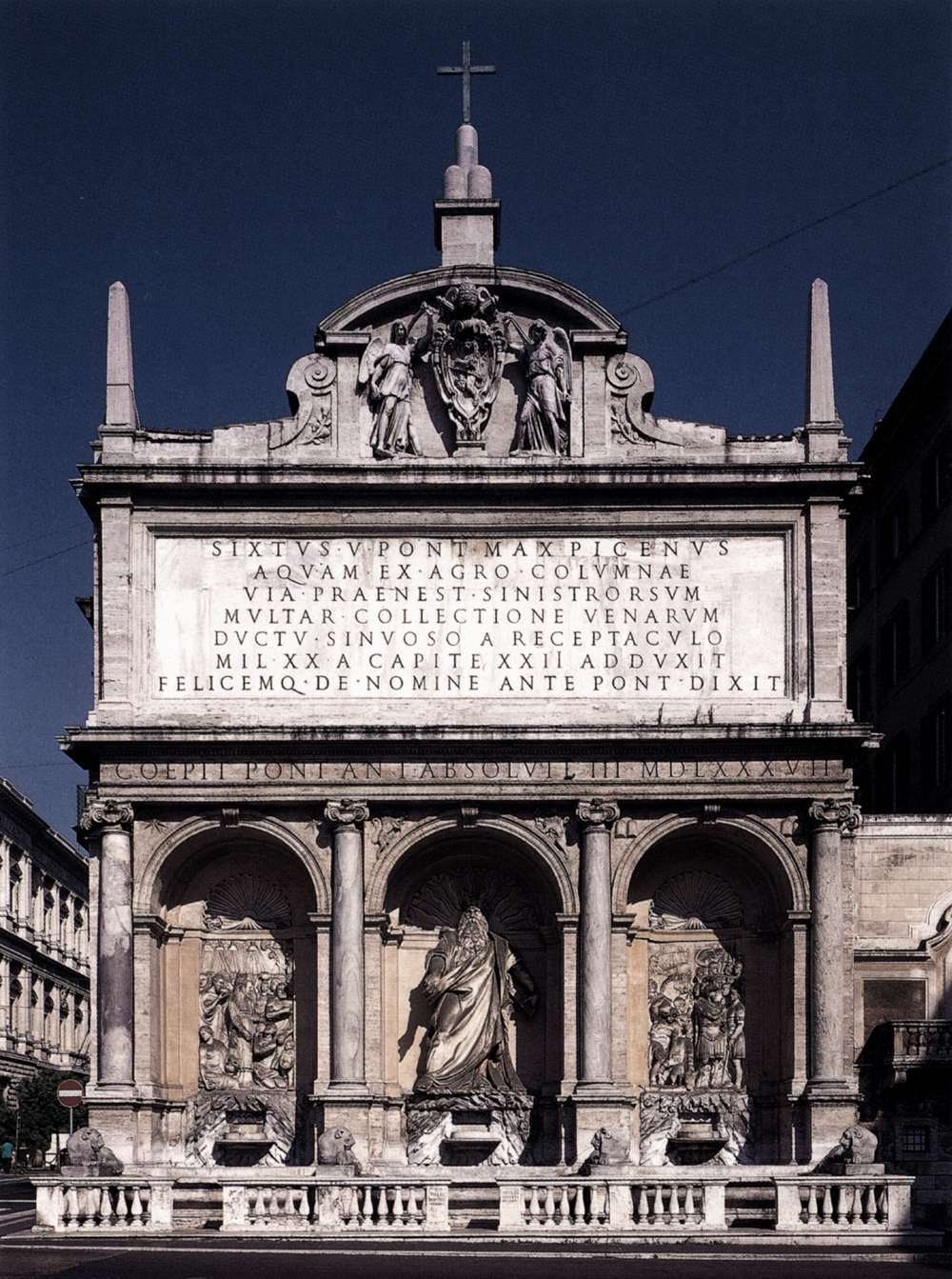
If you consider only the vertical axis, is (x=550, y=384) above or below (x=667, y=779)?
above

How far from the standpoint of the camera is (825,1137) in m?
40.2

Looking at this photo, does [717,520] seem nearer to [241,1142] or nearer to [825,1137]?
[825,1137]

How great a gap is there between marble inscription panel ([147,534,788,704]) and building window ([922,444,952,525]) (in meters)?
8.53

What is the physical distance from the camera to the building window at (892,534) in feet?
179

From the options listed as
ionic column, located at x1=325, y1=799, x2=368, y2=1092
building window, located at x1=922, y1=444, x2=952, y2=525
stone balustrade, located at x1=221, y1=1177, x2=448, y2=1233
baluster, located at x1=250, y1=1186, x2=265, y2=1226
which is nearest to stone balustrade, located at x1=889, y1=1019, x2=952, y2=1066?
ionic column, located at x1=325, y1=799, x2=368, y2=1092

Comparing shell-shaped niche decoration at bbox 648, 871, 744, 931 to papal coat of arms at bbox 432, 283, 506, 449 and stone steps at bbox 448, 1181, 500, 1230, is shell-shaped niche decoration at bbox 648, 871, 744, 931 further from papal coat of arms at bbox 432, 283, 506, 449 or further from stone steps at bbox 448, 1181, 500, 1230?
papal coat of arms at bbox 432, 283, 506, 449

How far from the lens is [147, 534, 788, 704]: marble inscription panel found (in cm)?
4269

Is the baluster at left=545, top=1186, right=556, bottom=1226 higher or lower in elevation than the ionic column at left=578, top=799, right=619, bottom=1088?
lower

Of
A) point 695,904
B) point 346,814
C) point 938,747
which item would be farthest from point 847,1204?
point 938,747

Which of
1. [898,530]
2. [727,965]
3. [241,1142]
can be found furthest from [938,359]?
[241,1142]

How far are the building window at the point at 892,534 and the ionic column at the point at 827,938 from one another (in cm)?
1459

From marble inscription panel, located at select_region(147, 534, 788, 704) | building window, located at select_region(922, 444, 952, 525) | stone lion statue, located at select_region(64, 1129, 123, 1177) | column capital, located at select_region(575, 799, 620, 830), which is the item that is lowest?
stone lion statue, located at select_region(64, 1129, 123, 1177)

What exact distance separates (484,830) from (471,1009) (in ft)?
11.4

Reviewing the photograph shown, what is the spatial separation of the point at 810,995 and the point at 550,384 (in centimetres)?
1290
